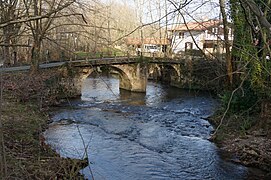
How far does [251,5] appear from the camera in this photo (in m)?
1.81

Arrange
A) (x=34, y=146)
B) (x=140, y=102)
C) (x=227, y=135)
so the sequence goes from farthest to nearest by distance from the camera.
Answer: (x=140, y=102) → (x=227, y=135) → (x=34, y=146)

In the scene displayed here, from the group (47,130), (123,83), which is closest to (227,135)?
(47,130)

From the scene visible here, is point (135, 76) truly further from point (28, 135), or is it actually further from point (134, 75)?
point (28, 135)

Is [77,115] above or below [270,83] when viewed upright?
below

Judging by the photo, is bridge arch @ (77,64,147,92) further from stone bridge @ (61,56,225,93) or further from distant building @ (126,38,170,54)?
distant building @ (126,38,170,54)

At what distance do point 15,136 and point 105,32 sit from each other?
29.5ft

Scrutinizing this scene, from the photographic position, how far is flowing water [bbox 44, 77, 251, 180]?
1055 cm

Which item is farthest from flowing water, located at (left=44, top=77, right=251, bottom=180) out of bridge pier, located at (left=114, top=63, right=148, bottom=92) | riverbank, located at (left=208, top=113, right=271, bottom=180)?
bridge pier, located at (left=114, top=63, right=148, bottom=92)

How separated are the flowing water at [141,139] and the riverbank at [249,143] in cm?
52

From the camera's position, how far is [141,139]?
47.5 ft

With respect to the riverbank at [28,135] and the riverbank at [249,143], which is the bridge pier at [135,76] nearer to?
the riverbank at [28,135]

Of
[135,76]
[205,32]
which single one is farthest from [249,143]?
[135,76]

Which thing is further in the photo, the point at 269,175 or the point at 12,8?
the point at 269,175

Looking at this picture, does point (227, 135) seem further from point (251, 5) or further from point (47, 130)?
point (251, 5)
